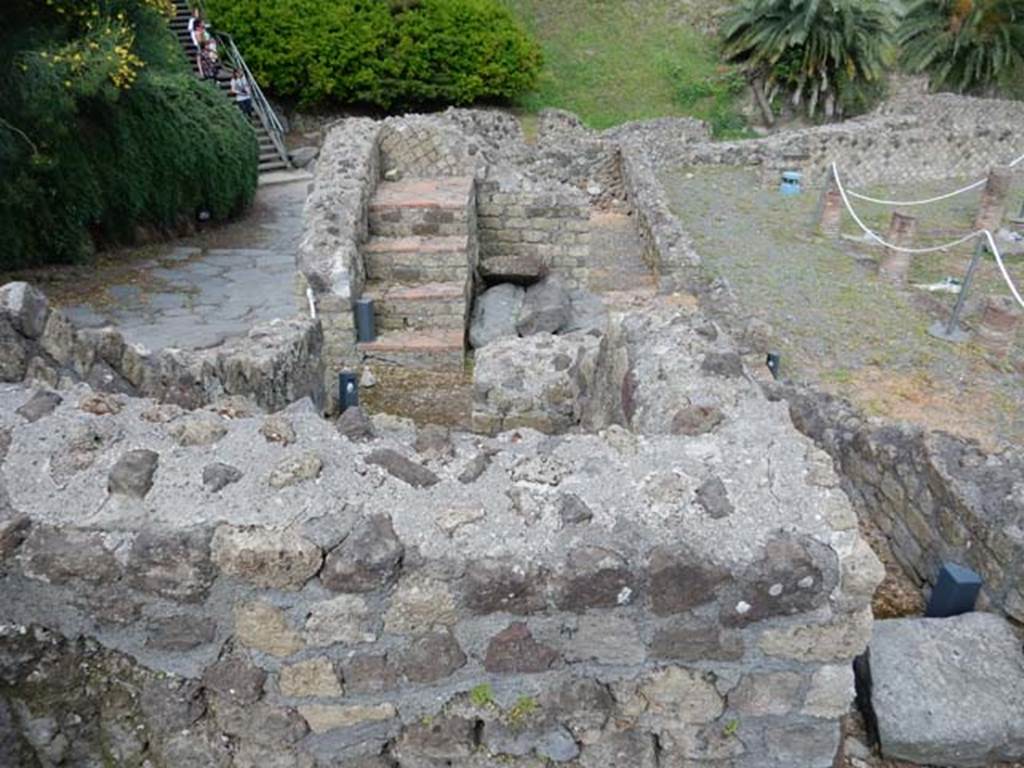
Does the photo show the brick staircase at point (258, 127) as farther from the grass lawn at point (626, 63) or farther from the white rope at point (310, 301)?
the white rope at point (310, 301)

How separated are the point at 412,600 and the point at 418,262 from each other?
6.35 metres

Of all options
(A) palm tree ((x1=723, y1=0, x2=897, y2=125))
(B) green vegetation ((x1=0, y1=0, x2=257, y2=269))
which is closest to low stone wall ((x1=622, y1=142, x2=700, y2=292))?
(B) green vegetation ((x1=0, y1=0, x2=257, y2=269))

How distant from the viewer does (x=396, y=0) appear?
19078 mm

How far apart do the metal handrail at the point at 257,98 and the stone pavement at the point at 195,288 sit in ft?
14.2

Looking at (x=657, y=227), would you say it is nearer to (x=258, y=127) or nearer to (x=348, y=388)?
(x=348, y=388)

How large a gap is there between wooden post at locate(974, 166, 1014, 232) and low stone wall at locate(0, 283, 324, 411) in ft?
40.7

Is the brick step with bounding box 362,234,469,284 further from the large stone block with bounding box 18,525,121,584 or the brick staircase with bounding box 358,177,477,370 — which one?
the large stone block with bounding box 18,525,121,584

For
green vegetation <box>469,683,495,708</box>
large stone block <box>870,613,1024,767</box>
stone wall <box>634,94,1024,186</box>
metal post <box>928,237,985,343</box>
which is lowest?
stone wall <box>634,94,1024,186</box>

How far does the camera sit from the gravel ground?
7797 millimetres

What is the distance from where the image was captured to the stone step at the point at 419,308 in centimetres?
795

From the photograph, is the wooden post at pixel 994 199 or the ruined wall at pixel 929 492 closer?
the ruined wall at pixel 929 492

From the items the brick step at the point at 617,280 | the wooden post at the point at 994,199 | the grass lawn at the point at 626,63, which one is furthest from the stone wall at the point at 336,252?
the grass lawn at the point at 626,63

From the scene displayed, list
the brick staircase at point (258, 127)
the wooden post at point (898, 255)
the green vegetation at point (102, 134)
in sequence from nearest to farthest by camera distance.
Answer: the green vegetation at point (102, 134) → the wooden post at point (898, 255) → the brick staircase at point (258, 127)

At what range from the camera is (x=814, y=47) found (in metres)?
21.7
